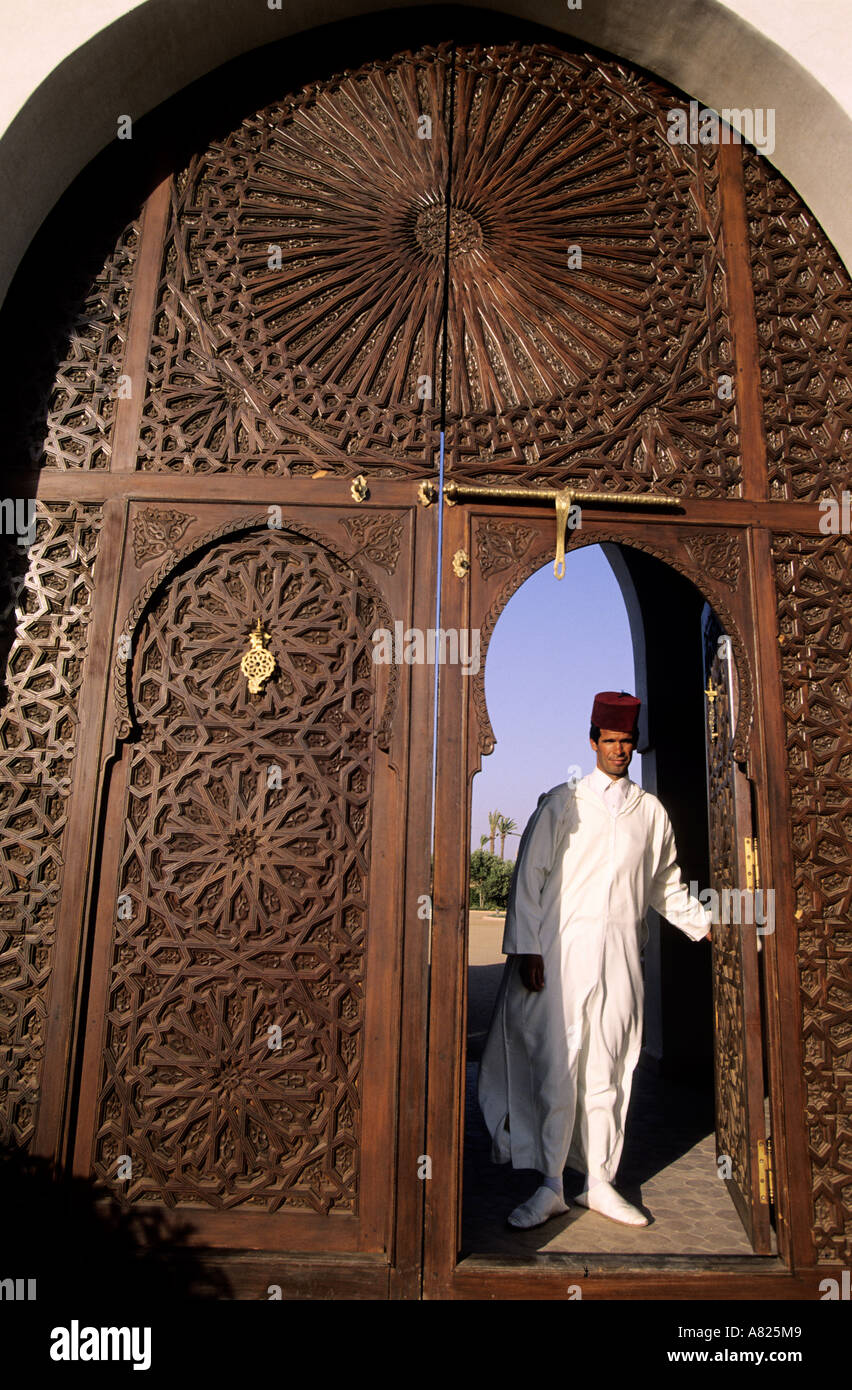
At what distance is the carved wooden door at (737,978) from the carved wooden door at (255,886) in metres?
1.10

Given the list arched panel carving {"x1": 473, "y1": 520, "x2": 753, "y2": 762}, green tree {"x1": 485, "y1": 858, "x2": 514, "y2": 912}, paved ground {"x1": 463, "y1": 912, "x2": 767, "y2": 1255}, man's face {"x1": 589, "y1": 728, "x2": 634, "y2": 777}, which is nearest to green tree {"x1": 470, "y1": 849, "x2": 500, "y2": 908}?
green tree {"x1": 485, "y1": 858, "x2": 514, "y2": 912}

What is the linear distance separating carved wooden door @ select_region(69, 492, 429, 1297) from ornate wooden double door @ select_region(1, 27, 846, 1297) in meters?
0.01

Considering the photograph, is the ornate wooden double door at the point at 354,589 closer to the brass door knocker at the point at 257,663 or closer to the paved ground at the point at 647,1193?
the brass door knocker at the point at 257,663

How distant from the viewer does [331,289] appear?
11.1 feet

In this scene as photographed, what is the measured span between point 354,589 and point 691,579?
3.92ft

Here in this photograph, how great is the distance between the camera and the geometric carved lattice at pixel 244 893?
9.15 feet

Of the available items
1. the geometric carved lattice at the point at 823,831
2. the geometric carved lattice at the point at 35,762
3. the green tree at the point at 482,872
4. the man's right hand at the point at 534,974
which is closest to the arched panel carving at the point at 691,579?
the geometric carved lattice at the point at 823,831

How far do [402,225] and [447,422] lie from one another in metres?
0.84

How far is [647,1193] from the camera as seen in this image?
3.50 meters

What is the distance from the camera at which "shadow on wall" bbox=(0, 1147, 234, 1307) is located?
2.61 meters

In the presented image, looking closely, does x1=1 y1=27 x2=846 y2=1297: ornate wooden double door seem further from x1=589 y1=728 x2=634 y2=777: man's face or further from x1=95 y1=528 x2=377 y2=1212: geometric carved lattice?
x1=589 y1=728 x2=634 y2=777: man's face

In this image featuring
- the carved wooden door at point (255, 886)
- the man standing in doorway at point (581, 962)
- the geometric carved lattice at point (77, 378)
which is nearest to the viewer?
the carved wooden door at point (255, 886)
